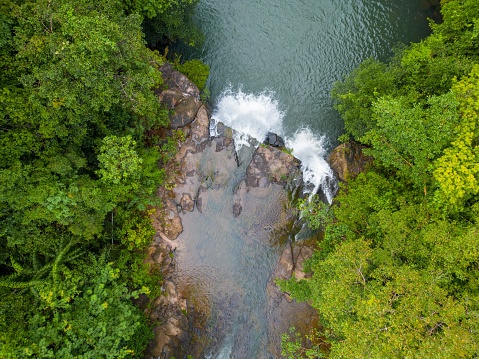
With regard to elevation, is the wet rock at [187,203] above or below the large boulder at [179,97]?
below

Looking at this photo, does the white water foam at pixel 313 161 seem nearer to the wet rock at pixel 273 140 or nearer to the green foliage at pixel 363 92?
the wet rock at pixel 273 140

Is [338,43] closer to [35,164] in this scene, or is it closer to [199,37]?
[199,37]

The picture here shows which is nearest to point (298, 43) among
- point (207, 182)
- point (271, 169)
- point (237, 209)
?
point (271, 169)

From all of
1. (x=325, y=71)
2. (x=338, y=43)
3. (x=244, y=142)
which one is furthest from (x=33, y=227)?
(x=338, y=43)

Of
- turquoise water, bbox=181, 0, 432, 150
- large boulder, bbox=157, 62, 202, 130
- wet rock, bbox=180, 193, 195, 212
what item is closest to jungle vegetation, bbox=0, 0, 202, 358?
large boulder, bbox=157, 62, 202, 130

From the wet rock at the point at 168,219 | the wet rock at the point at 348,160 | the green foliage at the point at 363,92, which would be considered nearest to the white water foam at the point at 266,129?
the wet rock at the point at 348,160

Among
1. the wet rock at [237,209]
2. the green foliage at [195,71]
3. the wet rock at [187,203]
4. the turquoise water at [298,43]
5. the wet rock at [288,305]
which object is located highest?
the turquoise water at [298,43]

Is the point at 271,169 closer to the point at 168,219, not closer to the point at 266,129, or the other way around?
the point at 266,129
